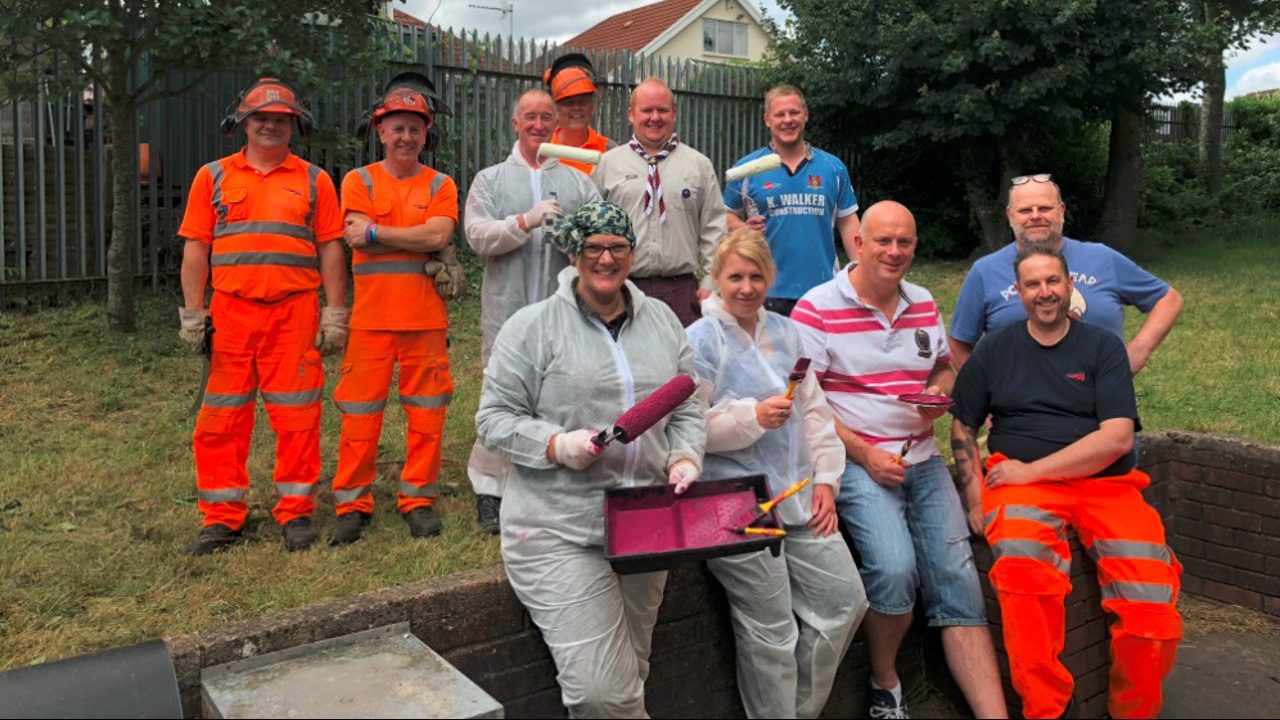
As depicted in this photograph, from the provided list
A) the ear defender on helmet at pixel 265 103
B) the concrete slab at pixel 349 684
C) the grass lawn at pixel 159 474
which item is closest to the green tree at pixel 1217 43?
the grass lawn at pixel 159 474

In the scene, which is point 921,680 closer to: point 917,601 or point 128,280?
point 917,601

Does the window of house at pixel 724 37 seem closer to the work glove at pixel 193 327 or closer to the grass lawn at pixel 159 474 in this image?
the grass lawn at pixel 159 474

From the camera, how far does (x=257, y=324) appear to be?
4.48m

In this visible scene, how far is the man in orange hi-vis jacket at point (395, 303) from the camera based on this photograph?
4609 mm

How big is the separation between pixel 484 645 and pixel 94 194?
744 centimetres

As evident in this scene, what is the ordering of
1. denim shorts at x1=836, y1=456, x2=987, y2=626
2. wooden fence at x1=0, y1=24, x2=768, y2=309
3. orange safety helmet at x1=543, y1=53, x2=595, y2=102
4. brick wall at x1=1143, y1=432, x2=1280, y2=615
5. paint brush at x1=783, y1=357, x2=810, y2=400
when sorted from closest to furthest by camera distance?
paint brush at x1=783, y1=357, x2=810, y2=400, denim shorts at x1=836, y1=456, x2=987, y2=626, orange safety helmet at x1=543, y1=53, x2=595, y2=102, brick wall at x1=1143, y1=432, x2=1280, y2=615, wooden fence at x1=0, y1=24, x2=768, y2=309

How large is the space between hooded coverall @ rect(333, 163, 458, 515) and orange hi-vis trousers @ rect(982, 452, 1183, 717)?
7.78ft

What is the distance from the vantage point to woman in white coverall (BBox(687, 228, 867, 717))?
375 centimetres

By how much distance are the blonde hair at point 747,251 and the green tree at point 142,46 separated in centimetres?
500

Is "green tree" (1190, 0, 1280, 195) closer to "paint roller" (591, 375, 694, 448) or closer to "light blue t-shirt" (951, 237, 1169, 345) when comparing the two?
"light blue t-shirt" (951, 237, 1169, 345)

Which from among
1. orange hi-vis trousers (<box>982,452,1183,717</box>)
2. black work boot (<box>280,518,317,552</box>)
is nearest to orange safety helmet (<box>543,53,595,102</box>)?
black work boot (<box>280,518,317,552</box>)

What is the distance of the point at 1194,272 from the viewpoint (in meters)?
12.8

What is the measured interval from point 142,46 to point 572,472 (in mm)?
5937

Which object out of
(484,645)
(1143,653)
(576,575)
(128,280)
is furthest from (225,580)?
(128,280)
